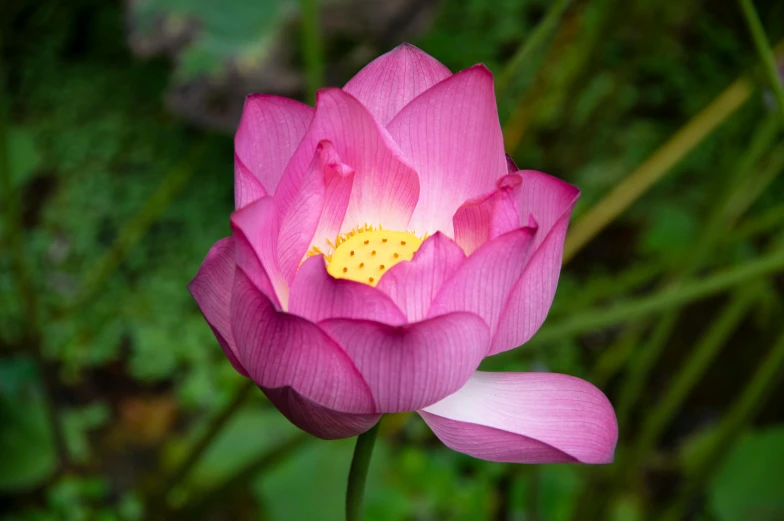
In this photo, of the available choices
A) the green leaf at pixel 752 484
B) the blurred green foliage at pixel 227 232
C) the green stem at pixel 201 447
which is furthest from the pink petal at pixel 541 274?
the green leaf at pixel 752 484

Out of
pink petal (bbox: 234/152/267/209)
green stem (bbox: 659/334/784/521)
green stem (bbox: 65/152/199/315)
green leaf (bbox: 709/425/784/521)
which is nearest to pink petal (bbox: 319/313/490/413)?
pink petal (bbox: 234/152/267/209)

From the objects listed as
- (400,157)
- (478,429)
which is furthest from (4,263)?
(478,429)

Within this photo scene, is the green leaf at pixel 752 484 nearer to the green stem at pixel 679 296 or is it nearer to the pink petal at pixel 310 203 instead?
the green stem at pixel 679 296

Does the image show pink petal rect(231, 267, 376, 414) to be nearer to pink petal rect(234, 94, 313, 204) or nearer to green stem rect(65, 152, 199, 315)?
pink petal rect(234, 94, 313, 204)

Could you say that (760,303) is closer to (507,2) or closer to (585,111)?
(585,111)

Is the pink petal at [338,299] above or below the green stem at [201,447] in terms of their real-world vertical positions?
above
